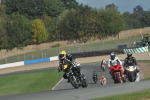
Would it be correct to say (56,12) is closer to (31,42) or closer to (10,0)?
(10,0)

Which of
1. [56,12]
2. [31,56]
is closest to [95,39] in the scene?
[31,56]

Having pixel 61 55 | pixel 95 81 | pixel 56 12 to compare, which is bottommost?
pixel 95 81

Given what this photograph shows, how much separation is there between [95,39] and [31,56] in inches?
1073

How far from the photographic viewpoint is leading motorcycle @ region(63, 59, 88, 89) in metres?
18.6

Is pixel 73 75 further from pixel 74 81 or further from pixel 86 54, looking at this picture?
pixel 86 54

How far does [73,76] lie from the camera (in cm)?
1902

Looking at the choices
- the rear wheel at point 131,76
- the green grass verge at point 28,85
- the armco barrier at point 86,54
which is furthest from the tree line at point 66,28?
the rear wheel at point 131,76

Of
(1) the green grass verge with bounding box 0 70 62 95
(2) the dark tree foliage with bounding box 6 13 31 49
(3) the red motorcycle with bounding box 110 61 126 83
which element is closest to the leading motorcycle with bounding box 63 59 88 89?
(3) the red motorcycle with bounding box 110 61 126 83

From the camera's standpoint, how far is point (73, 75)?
62.3 feet

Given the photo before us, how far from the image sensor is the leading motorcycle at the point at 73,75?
734 inches

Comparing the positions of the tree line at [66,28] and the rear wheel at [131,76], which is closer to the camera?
the rear wheel at [131,76]

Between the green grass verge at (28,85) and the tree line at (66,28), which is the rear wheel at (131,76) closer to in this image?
the green grass verge at (28,85)

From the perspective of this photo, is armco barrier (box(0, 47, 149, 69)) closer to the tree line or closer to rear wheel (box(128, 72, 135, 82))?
the tree line

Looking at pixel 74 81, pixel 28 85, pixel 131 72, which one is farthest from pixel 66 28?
pixel 74 81
